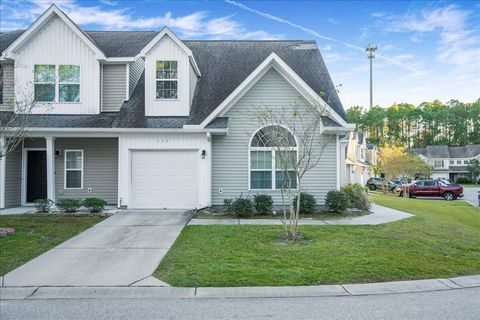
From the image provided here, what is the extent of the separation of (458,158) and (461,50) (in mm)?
62781

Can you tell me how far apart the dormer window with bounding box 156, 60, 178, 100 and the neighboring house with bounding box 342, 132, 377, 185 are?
446 inches

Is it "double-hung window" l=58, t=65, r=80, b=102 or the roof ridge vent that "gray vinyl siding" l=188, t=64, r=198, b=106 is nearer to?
"double-hung window" l=58, t=65, r=80, b=102

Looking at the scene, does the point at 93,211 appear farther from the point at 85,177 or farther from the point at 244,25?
the point at 244,25

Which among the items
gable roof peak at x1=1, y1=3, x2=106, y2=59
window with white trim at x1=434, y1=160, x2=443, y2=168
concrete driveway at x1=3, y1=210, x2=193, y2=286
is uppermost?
gable roof peak at x1=1, y1=3, x2=106, y2=59

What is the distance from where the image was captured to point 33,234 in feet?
32.7

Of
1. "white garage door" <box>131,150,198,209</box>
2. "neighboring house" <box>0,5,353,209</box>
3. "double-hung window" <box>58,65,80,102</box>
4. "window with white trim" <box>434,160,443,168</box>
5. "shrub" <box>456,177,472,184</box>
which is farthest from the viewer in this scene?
"window with white trim" <box>434,160,443,168</box>

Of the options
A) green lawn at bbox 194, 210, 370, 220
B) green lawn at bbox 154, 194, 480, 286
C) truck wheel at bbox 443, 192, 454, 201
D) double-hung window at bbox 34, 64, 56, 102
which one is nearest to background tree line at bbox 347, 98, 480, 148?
truck wheel at bbox 443, 192, 454, 201

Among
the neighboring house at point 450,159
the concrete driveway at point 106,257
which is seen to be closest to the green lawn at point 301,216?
the concrete driveway at point 106,257

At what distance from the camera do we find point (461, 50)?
2319 cm

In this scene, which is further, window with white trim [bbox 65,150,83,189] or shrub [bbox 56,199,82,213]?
window with white trim [bbox 65,150,83,189]

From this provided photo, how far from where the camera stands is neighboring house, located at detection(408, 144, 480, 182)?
75.8 m

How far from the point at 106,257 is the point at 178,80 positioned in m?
8.75

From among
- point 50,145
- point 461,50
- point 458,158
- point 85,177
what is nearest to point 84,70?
point 50,145

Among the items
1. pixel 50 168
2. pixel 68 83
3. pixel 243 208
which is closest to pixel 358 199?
pixel 243 208
